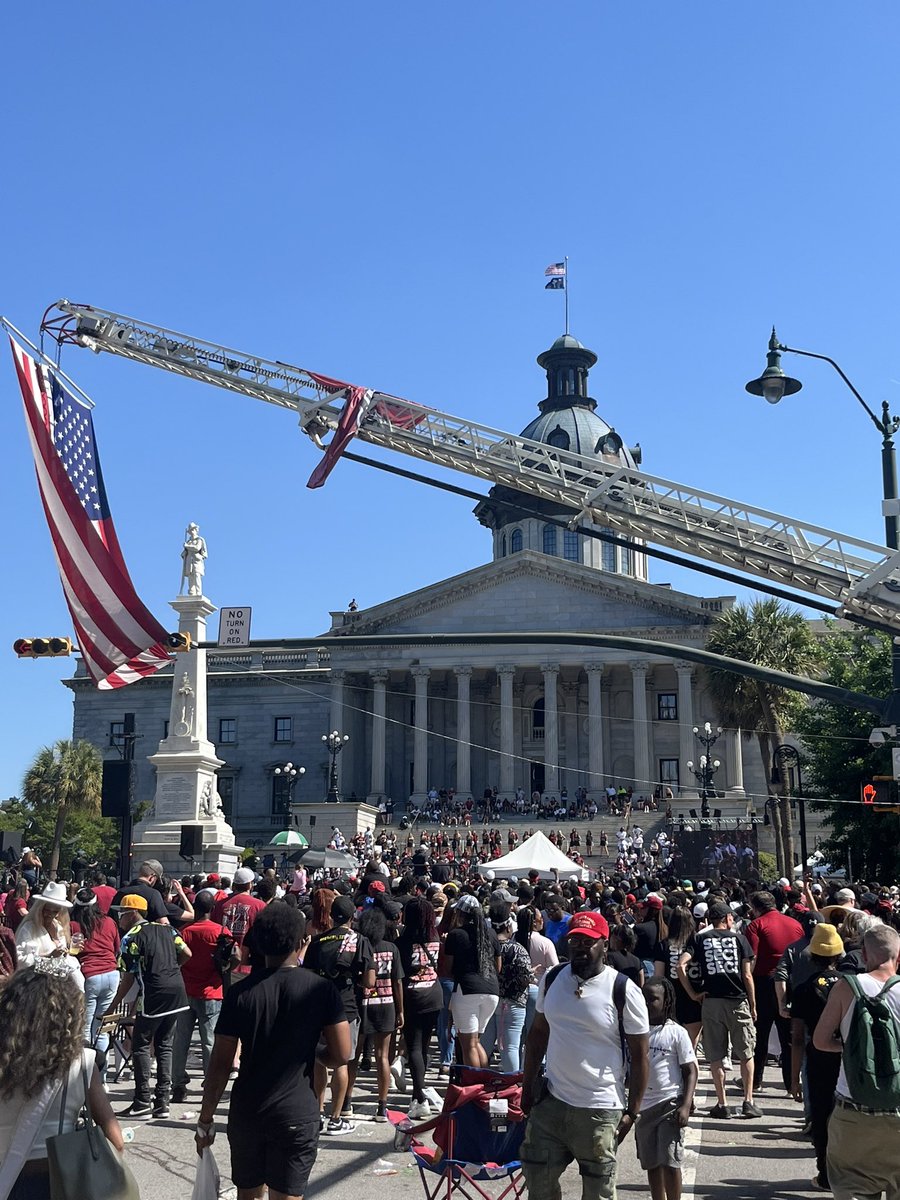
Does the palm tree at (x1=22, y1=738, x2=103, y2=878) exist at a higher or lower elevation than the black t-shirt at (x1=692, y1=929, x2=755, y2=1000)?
higher

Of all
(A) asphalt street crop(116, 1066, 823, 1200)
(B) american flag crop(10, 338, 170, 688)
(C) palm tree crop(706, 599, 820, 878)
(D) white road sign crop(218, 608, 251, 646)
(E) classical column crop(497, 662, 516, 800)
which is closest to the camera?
(A) asphalt street crop(116, 1066, 823, 1200)

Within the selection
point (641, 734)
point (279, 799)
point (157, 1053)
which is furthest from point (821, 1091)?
point (279, 799)

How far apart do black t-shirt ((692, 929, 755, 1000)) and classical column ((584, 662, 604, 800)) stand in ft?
167

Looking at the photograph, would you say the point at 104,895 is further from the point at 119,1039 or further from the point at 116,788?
the point at 116,788

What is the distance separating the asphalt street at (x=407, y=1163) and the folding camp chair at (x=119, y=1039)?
794 millimetres

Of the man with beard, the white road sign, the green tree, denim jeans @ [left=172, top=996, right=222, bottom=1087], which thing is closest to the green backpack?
the man with beard

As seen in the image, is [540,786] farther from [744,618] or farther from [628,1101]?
[628,1101]

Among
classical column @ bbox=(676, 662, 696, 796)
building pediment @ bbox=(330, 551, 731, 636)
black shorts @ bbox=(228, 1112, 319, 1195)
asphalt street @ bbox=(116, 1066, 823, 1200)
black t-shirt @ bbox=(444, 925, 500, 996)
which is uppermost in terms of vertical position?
building pediment @ bbox=(330, 551, 731, 636)

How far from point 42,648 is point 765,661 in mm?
28785

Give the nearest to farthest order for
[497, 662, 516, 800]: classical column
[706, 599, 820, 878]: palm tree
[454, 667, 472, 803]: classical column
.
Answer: [706, 599, 820, 878]: palm tree, [497, 662, 516, 800]: classical column, [454, 667, 472, 803]: classical column

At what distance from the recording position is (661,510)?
16.6 m

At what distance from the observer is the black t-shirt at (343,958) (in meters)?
10.5

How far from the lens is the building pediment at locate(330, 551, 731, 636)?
2579 inches

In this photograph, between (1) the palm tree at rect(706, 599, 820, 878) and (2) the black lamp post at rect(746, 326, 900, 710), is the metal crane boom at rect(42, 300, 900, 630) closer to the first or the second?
(2) the black lamp post at rect(746, 326, 900, 710)
